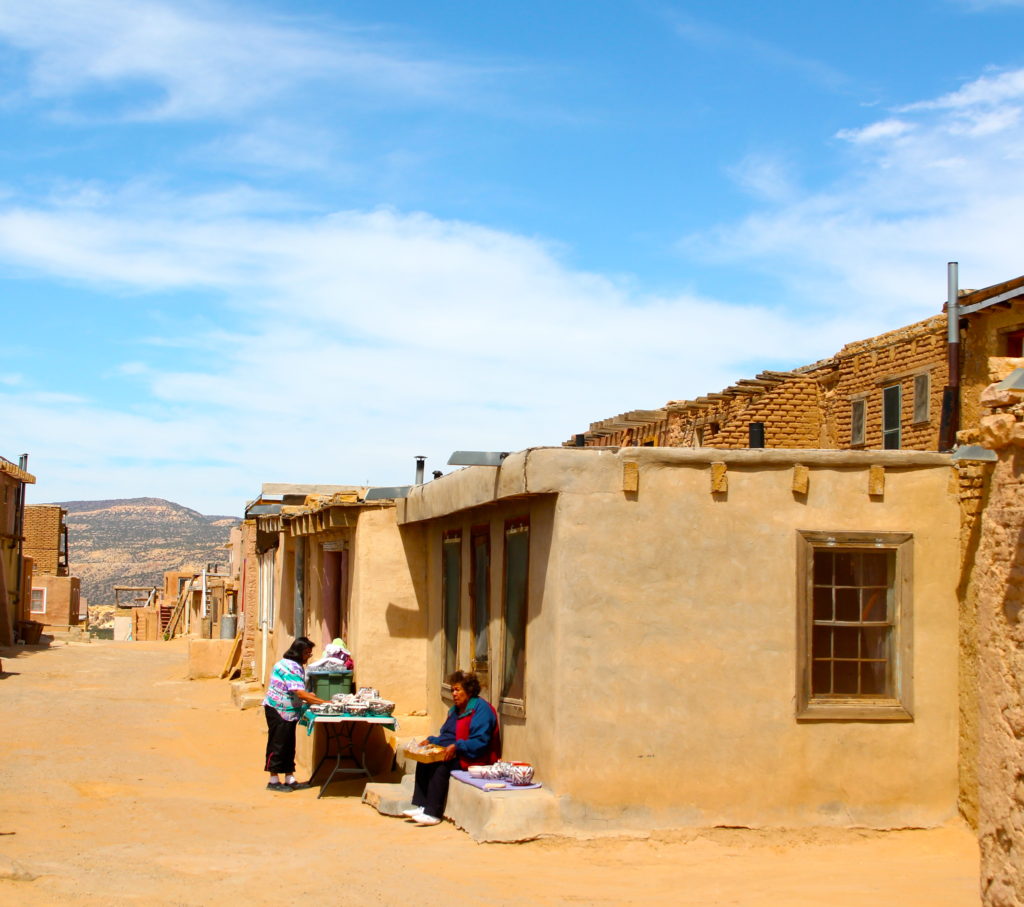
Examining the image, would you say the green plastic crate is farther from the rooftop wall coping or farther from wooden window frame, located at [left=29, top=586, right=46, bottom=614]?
wooden window frame, located at [left=29, top=586, right=46, bottom=614]

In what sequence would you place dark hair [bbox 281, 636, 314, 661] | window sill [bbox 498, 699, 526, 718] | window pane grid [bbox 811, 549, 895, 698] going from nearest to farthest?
window pane grid [bbox 811, 549, 895, 698] < window sill [bbox 498, 699, 526, 718] < dark hair [bbox 281, 636, 314, 661]

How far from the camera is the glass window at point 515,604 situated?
1088 centimetres

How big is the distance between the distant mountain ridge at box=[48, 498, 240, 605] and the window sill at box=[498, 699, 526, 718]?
7254 cm

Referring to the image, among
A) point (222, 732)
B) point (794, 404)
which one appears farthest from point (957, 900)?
point (794, 404)

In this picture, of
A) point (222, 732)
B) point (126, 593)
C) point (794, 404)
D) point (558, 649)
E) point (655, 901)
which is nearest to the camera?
point (655, 901)

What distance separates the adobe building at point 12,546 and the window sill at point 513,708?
25.2 m

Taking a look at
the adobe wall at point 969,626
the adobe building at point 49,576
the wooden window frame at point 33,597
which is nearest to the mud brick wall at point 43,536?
the adobe building at point 49,576

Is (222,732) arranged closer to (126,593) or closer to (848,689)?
(848,689)

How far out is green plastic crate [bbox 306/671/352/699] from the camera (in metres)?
13.5

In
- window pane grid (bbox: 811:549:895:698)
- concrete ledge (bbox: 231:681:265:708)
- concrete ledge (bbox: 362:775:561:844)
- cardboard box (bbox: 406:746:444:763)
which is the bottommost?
concrete ledge (bbox: 231:681:265:708)

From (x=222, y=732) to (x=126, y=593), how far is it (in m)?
76.8

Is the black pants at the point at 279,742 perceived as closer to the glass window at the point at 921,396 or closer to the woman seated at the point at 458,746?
the woman seated at the point at 458,746

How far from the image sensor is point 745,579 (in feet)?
33.6

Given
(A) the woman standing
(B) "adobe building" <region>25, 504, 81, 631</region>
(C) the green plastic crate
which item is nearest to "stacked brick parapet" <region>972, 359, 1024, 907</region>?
(A) the woman standing
